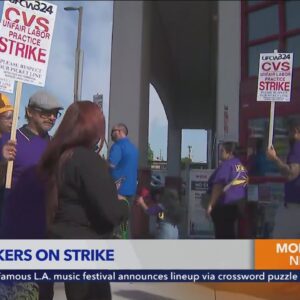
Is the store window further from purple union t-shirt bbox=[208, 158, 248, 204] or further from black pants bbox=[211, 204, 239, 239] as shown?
black pants bbox=[211, 204, 239, 239]

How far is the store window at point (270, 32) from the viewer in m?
2.38

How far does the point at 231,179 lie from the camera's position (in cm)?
227

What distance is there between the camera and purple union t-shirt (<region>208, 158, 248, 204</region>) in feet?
7.40

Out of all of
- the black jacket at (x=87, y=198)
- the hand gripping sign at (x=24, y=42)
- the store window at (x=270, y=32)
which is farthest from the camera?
the store window at (x=270, y=32)

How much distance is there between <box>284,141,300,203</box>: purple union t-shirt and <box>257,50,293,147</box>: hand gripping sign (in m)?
0.12

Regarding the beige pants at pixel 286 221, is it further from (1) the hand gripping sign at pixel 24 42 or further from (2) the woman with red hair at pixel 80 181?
(1) the hand gripping sign at pixel 24 42

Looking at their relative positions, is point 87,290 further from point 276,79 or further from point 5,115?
point 276,79

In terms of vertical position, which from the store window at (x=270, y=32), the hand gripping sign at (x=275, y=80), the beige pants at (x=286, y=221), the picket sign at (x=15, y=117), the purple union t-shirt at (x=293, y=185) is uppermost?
the store window at (x=270, y=32)

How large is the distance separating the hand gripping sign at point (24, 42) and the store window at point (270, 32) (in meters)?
1.03

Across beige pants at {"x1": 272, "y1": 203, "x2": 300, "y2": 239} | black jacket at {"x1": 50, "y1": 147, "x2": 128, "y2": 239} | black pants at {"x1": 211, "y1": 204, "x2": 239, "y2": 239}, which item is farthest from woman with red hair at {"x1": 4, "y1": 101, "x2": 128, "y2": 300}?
beige pants at {"x1": 272, "y1": 203, "x2": 300, "y2": 239}

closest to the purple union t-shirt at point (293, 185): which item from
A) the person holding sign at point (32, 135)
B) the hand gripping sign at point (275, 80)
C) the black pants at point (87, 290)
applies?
the hand gripping sign at point (275, 80)

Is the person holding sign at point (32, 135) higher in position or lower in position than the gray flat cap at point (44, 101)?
lower

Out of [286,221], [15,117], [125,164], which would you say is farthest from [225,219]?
[15,117]

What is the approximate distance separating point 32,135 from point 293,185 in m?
1.27
